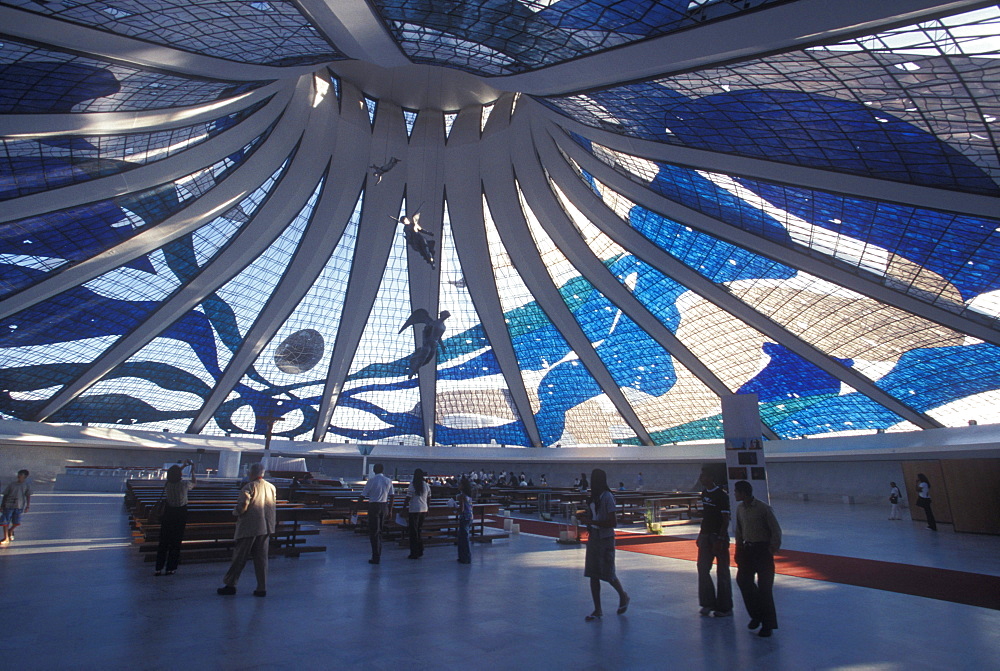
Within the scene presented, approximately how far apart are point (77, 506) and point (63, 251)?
933cm

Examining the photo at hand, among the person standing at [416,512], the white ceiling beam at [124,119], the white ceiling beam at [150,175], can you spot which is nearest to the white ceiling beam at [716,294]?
the white ceiling beam at [150,175]

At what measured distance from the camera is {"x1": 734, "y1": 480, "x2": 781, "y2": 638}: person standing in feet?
18.2

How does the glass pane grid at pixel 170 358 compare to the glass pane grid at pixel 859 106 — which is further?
the glass pane grid at pixel 170 358

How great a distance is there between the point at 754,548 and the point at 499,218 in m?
23.7

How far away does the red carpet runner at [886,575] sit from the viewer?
7375mm

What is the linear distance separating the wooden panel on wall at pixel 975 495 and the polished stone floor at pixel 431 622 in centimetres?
756

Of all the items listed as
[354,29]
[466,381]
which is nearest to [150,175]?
[354,29]

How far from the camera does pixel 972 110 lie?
11.3m

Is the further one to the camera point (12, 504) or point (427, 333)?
point (427, 333)

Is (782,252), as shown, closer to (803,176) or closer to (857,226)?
(857,226)

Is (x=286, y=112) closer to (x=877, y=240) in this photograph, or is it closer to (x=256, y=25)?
(x=256, y=25)

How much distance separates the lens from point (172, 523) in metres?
7.59

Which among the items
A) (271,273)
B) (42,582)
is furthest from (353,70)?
(42,582)

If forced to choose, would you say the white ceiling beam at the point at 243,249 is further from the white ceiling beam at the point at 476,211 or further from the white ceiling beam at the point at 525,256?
the white ceiling beam at the point at 525,256
